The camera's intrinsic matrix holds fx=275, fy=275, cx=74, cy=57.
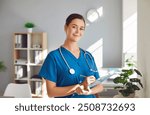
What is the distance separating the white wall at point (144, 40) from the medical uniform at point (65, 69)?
0.58 meters

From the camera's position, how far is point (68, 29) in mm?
986

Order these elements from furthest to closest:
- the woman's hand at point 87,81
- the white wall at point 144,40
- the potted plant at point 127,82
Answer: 1. the potted plant at point 127,82
2. the white wall at point 144,40
3. the woman's hand at point 87,81

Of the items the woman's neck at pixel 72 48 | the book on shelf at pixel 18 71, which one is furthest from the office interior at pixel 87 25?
the woman's neck at pixel 72 48

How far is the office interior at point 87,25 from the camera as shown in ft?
11.4

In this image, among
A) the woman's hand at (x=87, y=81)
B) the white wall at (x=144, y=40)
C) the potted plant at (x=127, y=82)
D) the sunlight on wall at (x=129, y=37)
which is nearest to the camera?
the woman's hand at (x=87, y=81)

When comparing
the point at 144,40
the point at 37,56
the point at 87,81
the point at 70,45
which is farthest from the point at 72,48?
the point at 37,56

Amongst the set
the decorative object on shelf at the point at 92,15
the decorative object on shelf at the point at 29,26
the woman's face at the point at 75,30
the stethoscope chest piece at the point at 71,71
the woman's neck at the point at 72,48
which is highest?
the decorative object on shelf at the point at 92,15

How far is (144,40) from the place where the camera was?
63.6 inches

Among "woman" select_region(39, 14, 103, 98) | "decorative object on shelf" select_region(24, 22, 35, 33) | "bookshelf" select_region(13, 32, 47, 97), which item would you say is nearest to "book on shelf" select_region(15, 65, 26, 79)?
"bookshelf" select_region(13, 32, 47, 97)

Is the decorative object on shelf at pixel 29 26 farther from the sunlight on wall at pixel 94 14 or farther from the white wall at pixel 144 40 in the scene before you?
the white wall at pixel 144 40

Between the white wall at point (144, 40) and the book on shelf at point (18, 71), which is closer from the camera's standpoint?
the white wall at point (144, 40)

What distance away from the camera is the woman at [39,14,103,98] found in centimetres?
97

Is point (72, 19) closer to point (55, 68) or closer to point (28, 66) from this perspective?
point (55, 68)

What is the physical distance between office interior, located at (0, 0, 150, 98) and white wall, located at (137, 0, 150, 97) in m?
1.59
